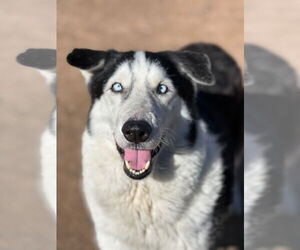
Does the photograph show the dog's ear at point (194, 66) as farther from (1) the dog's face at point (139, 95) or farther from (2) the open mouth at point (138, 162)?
(2) the open mouth at point (138, 162)

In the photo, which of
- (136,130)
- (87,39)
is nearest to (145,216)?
(136,130)

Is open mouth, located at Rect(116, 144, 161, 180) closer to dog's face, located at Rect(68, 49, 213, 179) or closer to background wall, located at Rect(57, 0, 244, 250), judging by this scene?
dog's face, located at Rect(68, 49, 213, 179)

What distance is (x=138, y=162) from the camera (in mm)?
3740

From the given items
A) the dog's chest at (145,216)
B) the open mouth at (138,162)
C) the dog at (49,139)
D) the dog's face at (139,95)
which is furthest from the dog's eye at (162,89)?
the dog at (49,139)

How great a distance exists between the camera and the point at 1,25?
4191 millimetres

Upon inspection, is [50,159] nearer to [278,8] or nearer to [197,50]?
[197,50]

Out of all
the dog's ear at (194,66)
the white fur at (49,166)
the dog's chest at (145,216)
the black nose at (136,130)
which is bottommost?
the dog's chest at (145,216)

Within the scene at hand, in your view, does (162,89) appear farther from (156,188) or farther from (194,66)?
(156,188)

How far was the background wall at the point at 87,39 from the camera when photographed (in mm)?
4082

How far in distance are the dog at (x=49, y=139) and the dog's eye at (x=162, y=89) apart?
3.14 ft

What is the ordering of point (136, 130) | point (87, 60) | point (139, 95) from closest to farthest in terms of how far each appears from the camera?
1. point (136, 130)
2. point (139, 95)
3. point (87, 60)

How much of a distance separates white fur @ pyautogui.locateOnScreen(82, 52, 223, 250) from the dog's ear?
23cm

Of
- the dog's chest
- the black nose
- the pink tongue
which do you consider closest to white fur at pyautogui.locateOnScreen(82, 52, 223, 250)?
the dog's chest

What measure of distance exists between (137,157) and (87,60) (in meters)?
0.92
